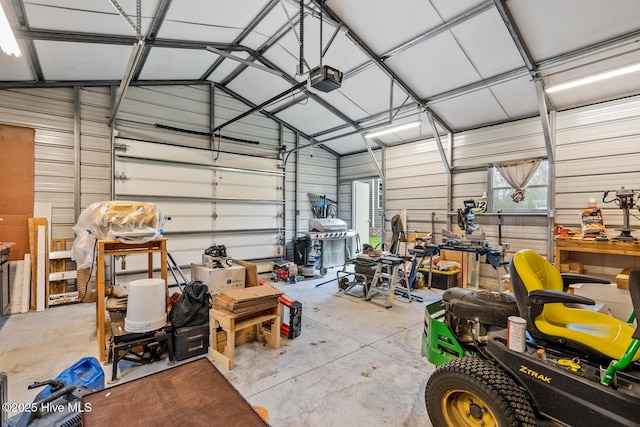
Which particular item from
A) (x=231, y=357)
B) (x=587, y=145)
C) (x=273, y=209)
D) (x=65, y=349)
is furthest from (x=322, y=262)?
(x=587, y=145)

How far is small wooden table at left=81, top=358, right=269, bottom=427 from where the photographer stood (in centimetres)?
91

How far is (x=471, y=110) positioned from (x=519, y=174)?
1438mm

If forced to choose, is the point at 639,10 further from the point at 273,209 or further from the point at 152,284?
the point at 273,209

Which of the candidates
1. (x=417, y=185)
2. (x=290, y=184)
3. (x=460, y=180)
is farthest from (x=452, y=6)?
(x=290, y=184)

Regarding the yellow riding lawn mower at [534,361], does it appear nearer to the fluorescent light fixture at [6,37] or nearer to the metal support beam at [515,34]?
the metal support beam at [515,34]

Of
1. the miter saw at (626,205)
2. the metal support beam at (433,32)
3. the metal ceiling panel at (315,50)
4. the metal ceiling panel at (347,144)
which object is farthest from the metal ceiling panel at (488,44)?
the metal ceiling panel at (347,144)

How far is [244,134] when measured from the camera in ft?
23.0

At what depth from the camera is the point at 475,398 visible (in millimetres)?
1762

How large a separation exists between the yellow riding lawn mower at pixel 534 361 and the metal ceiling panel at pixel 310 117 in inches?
215

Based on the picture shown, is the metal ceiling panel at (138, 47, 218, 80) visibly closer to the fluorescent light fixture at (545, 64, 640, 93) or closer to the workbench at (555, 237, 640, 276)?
the fluorescent light fixture at (545, 64, 640, 93)

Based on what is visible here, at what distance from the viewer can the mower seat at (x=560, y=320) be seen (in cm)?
158

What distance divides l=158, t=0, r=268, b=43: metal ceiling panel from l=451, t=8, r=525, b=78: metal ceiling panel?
271 cm

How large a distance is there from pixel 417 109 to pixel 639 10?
9.88 feet

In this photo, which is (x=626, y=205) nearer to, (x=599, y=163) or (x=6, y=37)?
(x=599, y=163)
